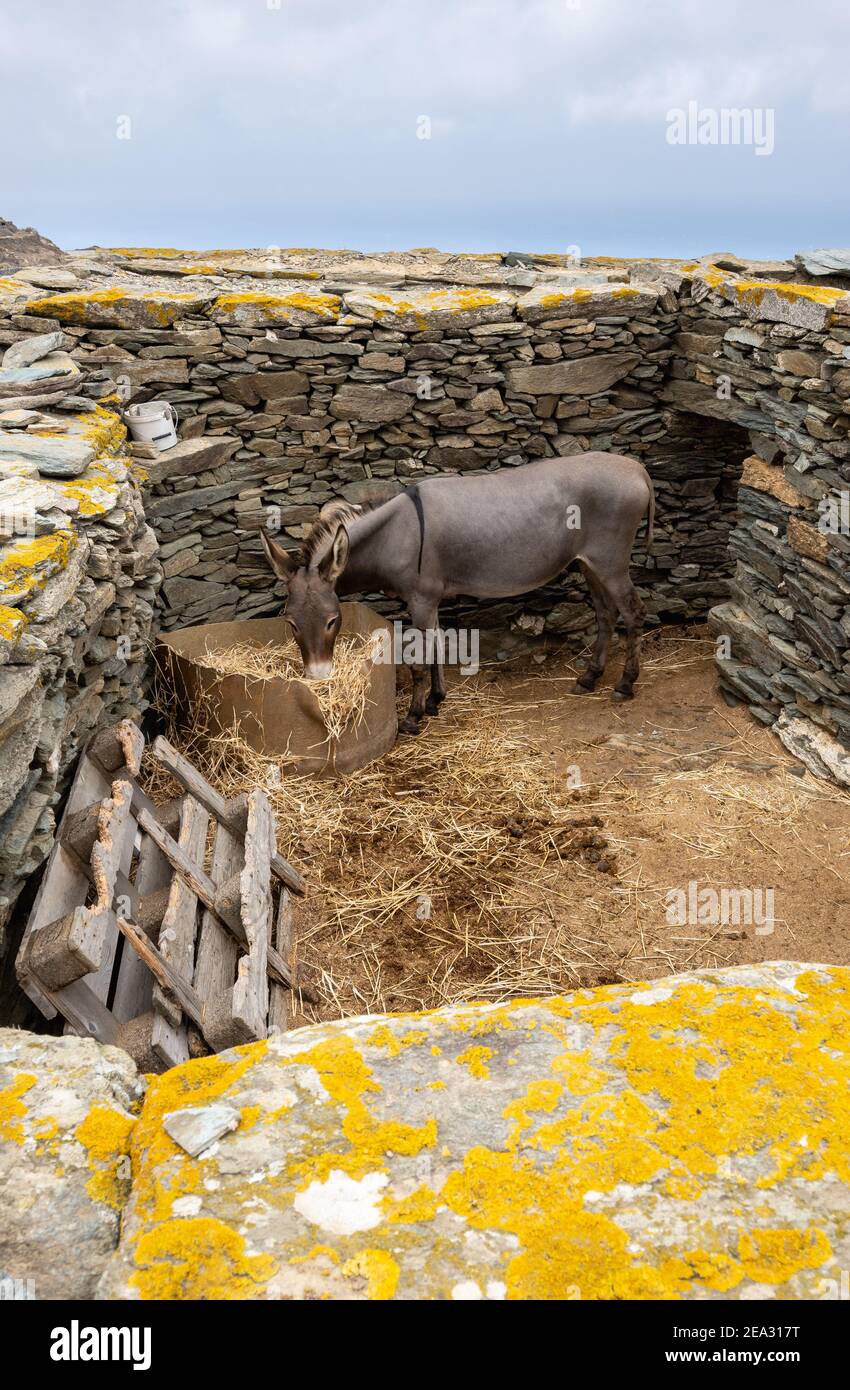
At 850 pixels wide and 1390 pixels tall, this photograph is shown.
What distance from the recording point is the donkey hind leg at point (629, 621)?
7.07 m

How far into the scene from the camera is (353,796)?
579cm

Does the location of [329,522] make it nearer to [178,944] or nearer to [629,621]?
[629,621]

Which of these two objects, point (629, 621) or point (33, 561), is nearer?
point (33, 561)

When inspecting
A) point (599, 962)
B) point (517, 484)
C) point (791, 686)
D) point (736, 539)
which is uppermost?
point (517, 484)

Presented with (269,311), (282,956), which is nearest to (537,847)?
(282,956)

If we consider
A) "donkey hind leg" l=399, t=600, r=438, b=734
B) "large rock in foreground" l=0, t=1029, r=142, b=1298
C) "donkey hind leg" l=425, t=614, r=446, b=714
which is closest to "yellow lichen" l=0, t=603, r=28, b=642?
"large rock in foreground" l=0, t=1029, r=142, b=1298

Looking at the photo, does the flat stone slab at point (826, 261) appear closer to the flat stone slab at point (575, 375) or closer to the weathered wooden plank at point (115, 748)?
the flat stone slab at point (575, 375)

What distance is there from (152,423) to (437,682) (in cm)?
258

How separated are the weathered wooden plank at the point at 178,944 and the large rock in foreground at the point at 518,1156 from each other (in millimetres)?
1702

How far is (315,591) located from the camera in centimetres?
585

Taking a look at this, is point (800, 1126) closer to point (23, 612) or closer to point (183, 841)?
point (23, 612)
